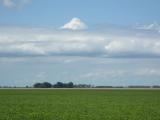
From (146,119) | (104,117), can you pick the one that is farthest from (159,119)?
(104,117)

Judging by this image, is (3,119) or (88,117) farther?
(88,117)

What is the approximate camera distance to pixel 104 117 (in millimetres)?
37375

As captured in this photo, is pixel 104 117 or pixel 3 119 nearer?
pixel 3 119

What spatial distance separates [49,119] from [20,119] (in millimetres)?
2386

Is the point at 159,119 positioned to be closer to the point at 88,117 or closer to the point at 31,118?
the point at 88,117

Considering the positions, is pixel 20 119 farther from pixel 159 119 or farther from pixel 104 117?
pixel 159 119

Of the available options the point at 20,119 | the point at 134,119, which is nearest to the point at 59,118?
the point at 20,119

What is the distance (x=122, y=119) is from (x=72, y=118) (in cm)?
423

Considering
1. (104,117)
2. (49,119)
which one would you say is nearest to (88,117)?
(104,117)

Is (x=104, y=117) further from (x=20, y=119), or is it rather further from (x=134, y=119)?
(x=20, y=119)

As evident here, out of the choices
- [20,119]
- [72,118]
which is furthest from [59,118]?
[20,119]

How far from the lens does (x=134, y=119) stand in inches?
1412

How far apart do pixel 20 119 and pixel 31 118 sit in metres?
1.19

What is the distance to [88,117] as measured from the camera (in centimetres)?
3725
